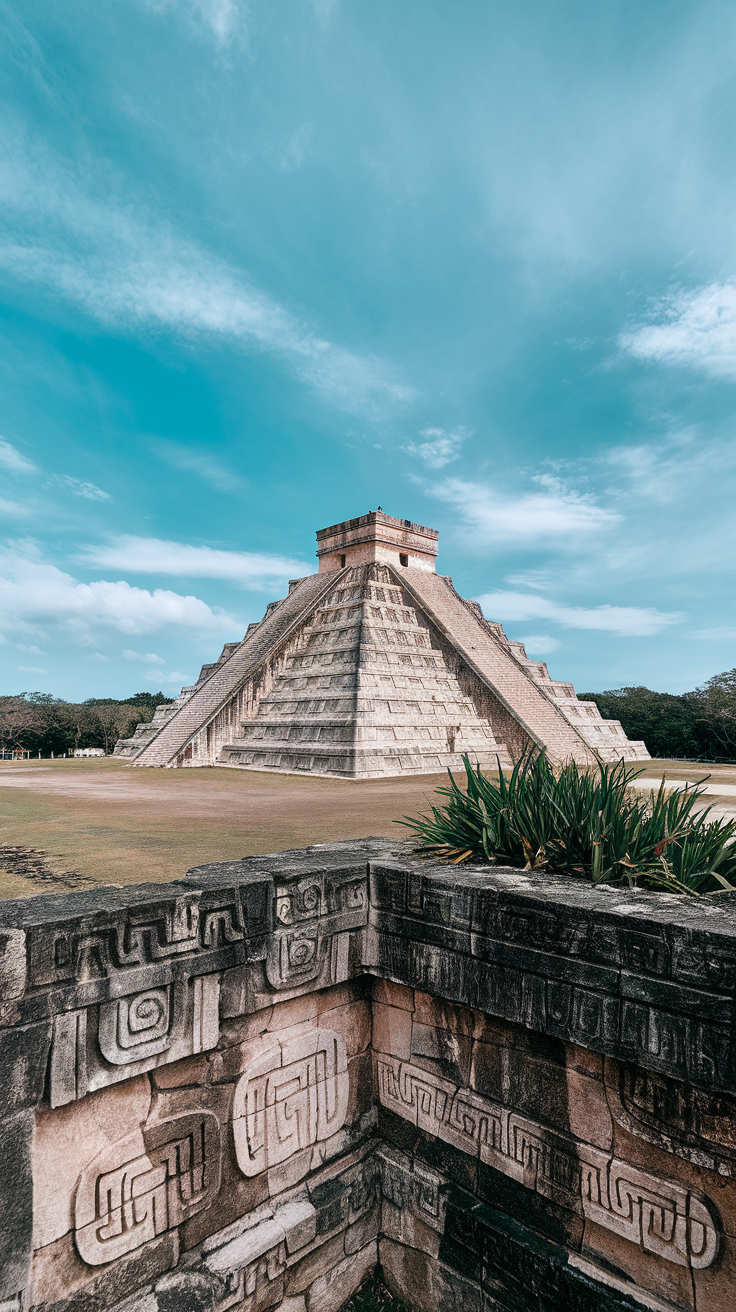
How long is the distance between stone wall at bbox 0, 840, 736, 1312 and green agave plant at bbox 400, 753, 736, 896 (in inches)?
8.8

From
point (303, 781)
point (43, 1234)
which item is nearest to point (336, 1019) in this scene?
point (43, 1234)

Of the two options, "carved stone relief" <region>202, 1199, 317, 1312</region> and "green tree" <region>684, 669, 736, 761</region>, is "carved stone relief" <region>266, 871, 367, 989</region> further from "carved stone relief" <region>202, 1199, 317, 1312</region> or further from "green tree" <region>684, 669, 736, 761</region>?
"green tree" <region>684, 669, 736, 761</region>

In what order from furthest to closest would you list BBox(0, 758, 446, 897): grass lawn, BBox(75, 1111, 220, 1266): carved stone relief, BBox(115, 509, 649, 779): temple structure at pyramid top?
BBox(115, 509, 649, 779): temple structure at pyramid top → BBox(0, 758, 446, 897): grass lawn → BBox(75, 1111, 220, 1266): carved stone relief

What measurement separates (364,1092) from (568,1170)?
961 millimetres

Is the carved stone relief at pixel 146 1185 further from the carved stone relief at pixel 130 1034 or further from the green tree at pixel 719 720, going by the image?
the green tree at pixel 719 720

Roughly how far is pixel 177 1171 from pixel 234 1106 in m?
0.25

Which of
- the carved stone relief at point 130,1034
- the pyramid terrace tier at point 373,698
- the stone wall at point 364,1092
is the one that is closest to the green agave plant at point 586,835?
the stone wall at point 364,1092

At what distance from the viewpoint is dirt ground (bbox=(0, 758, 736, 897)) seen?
3.87 m

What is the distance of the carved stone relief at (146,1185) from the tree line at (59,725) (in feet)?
123

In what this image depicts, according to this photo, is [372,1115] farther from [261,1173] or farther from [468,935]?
[468,935]

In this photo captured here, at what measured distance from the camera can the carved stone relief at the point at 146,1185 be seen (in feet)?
6.22

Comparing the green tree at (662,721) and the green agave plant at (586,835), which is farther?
the green tree at (662,721)

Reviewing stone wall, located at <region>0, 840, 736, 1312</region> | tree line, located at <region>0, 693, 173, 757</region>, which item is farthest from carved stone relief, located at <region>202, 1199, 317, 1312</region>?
tree line, located at <region>0, 693, 173, 757</region>

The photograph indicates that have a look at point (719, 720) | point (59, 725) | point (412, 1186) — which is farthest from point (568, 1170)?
point (59, 725)
